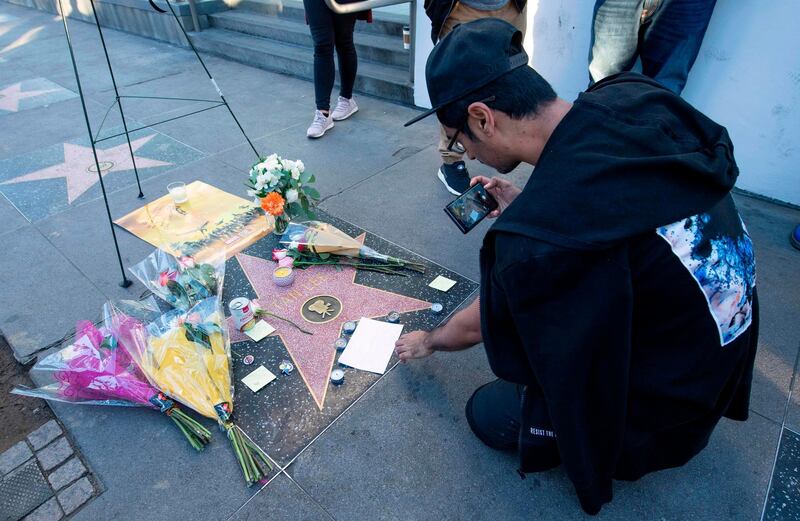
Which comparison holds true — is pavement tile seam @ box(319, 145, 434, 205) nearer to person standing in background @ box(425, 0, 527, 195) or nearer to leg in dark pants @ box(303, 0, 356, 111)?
person standing in background @ box(425, 0, 527, 195)

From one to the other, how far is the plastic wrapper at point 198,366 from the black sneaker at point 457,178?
82.9 inches

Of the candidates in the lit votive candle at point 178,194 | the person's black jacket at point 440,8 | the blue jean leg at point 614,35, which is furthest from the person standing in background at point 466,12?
the lit votive candle at point 178,194

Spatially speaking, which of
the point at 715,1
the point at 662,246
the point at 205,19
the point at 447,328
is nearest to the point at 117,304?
the point at 447,328

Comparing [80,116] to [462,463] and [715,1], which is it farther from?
[715,1]

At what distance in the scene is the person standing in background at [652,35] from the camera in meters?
2.96

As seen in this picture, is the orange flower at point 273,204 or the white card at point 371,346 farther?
the orange flower at point 273,204

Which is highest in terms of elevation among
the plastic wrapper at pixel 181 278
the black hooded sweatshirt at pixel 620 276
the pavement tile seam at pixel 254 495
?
the black hooded sweatshirt at pixel 620 276

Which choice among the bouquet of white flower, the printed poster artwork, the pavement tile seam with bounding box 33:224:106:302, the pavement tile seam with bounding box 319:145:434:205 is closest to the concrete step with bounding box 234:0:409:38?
the pavement tile seam with bounding box 319:145:434:205

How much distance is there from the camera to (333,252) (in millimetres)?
2885

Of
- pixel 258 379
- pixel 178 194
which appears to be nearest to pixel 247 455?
pixel 258 379

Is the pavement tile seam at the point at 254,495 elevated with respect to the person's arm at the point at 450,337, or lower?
lower

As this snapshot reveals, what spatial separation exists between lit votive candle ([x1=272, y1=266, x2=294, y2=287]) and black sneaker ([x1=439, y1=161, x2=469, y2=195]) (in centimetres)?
155

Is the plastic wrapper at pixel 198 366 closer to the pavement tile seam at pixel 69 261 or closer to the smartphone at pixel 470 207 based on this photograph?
the pavement tile seam at pixel 69 261

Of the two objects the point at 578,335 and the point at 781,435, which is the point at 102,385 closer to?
the point at 578,335
